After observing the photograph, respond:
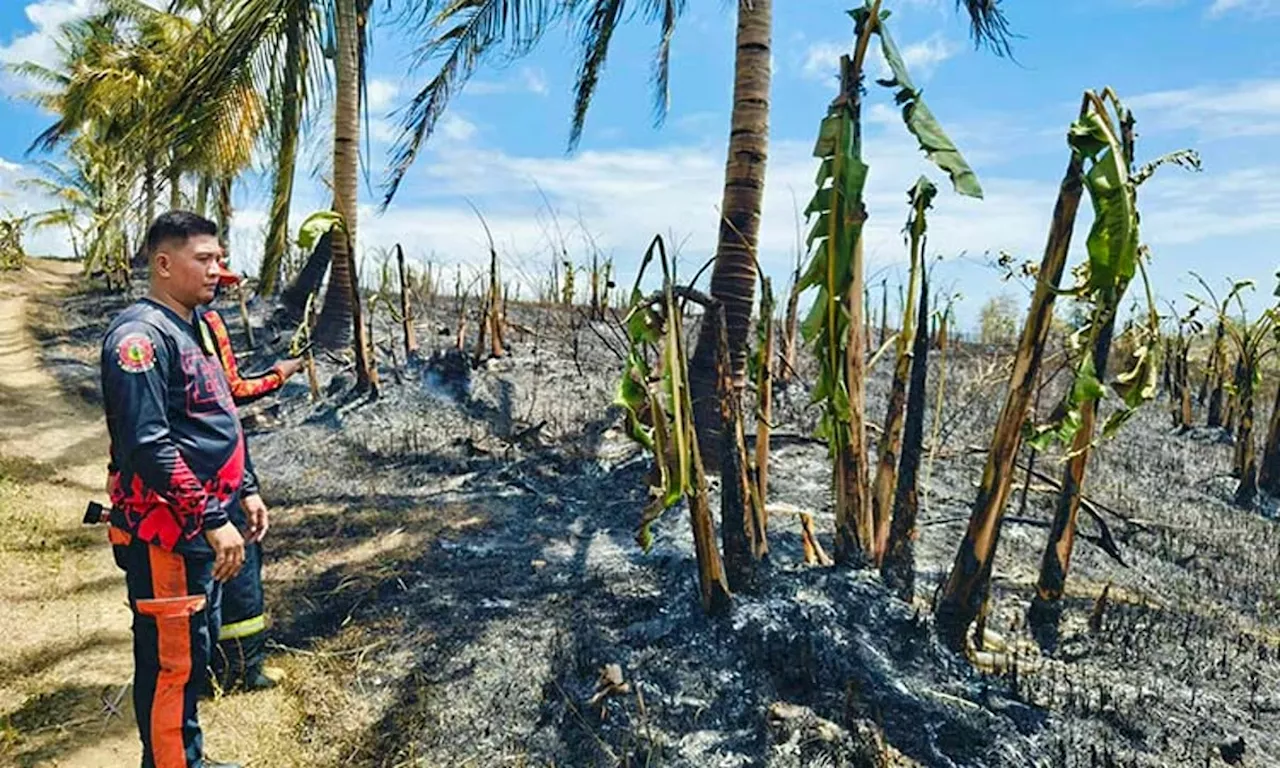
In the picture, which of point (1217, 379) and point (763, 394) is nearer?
point (763, 394)

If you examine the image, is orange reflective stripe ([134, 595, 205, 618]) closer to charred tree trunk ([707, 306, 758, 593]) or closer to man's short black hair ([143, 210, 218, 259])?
man's short black hair ([143, 210, 218, 259])

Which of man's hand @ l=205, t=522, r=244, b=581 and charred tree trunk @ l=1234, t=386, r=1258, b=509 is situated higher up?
man's hand @ l=205, t=522, r=244, b=581

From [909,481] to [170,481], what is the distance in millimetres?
2467

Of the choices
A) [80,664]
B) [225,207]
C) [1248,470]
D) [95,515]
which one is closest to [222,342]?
[95,515]

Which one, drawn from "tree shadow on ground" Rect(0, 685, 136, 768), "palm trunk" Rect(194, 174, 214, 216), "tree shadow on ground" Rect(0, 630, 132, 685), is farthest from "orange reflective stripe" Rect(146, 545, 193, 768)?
"palm trunk" Rect(194, 174, 214, 216)

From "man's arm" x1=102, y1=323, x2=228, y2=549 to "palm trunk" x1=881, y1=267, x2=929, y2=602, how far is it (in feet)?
7.82

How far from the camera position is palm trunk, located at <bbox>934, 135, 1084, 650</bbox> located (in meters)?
2.67

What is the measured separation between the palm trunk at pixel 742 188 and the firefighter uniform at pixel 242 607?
9.76 ft

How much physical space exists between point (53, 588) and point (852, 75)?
4.60 metres

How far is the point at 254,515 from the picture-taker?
2.91 m

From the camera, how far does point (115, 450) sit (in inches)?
94.4

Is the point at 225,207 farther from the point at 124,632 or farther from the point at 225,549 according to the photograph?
the point at 225,549

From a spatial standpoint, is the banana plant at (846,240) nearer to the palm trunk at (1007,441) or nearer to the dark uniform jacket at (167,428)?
the palm trunk at (1007,441)

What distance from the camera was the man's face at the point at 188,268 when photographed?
2.55m
